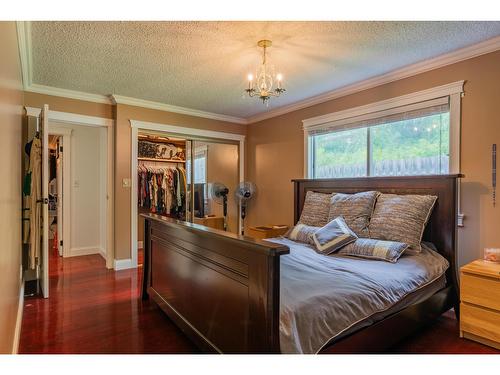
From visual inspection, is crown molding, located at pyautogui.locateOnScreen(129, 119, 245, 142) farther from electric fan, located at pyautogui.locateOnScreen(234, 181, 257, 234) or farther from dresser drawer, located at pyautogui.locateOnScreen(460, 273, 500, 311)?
dresser drawer, located at pyautogui.locateOnScreen(460, 273, 500, 311)

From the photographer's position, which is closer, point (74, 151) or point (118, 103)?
point (118, 103)

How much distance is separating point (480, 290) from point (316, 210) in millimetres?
1613

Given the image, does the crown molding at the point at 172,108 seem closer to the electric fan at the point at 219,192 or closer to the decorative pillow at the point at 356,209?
the electric fan at the point at 219,192

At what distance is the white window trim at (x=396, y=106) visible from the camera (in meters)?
2.73

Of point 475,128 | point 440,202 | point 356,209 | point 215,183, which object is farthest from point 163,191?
point 475,128

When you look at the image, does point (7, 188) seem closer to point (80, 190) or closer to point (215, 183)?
point (215, 183)

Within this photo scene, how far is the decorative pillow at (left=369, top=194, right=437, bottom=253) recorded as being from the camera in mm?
2529

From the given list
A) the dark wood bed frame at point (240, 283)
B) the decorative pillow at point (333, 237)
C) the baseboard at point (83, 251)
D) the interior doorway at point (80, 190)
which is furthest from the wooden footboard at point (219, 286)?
the baseboard at point (83, 251)

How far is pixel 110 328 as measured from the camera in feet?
7.71

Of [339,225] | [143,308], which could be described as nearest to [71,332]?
[143,308]

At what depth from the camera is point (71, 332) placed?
7.50 feet

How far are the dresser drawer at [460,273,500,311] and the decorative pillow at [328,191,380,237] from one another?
0.82 metres

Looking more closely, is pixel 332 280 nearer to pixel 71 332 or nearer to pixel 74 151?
pixel 71 332

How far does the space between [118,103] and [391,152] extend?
3.52m
